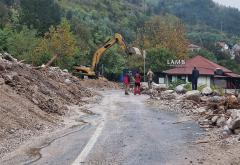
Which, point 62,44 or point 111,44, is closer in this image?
point 111,44

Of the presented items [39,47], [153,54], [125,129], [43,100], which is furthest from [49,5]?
[125,129]

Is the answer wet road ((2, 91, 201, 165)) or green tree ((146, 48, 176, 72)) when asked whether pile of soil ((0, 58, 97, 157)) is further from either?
green tree ((146, 48, 176, 72))

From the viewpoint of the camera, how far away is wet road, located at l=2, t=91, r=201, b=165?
10.9 meters

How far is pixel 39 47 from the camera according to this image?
5850cm

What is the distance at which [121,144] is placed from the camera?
12.9 meters

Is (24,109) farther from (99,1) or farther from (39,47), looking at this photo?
(99,1)

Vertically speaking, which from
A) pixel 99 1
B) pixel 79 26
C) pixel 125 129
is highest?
pixel 99 1

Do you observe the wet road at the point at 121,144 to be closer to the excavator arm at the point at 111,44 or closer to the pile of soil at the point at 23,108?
the pile of soil at the point at 23,108

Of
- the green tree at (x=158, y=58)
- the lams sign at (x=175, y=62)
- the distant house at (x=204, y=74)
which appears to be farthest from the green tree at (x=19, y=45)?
the lams sign at (x=175, y=62)

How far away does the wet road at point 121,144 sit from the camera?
35.6 ft

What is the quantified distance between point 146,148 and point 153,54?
59411 mm

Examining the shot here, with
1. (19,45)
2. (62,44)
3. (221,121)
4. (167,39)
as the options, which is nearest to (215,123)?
(221,121)

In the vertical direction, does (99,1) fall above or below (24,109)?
above

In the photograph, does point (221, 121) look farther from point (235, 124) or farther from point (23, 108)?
point (23, 108)
